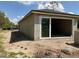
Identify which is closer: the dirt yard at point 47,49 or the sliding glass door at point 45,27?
the dirt yard at point 47,49

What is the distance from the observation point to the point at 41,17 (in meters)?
10.8

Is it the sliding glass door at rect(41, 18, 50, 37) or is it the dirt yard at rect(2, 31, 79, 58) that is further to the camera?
the sliding glass door at rect(41, 18, 50, 37)

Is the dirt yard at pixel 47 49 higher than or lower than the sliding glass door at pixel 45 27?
lower

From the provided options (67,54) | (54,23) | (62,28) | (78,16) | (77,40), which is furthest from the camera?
(54,23)

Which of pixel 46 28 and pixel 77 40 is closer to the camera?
pixel 77 40

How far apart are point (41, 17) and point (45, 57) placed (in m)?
5.46

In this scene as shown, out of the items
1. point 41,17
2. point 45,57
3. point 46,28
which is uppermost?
point 41,17

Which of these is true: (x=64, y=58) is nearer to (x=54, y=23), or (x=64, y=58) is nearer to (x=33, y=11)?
(x=33, y=11)

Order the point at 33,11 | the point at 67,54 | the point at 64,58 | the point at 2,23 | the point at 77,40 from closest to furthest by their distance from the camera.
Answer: the point at 64,58 → the point at 67,54 → the point at 77,40 → the point at 33,11 → the point at 2,23

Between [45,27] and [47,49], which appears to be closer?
[47,49]

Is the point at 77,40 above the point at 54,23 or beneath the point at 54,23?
beneath

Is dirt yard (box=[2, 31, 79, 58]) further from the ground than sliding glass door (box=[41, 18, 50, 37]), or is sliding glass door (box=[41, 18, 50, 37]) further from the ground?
sliding glass door (box=[41, 18, 50, 37])

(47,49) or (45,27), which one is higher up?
(45,27)

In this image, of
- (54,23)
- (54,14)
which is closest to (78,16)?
(54,14)
